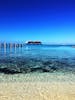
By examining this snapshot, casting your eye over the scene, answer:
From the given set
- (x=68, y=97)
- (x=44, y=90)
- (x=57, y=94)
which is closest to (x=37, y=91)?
(x=44, y=90)

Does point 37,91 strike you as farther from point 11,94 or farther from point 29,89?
point 11,94

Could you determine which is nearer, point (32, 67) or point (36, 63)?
point (32, 67)

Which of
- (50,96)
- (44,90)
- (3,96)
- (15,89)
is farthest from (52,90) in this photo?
(3,96)

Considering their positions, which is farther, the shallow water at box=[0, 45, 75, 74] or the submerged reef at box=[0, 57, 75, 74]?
the shallow water at box=[0, 45, 75, 74]

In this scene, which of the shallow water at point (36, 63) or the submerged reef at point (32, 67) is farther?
the shallow water at point (36, 63)

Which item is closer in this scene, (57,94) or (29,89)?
(57,94)

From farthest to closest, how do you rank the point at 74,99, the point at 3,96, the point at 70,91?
the point at 70,91, the point at 3,96, the point at 74,99

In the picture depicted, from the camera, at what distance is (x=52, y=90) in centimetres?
1095

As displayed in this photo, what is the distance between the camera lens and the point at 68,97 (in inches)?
372

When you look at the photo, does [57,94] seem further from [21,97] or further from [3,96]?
[3,96]

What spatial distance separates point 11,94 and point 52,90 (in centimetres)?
230

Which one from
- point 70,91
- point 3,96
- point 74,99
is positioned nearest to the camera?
point 74,99

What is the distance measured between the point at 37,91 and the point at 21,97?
1416 mm

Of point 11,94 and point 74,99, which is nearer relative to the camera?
point 74,99
